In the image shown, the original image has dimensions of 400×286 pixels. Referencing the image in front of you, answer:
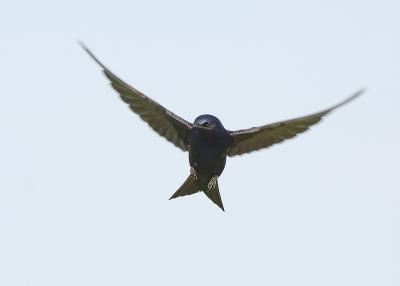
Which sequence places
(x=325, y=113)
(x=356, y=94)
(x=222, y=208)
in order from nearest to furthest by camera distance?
(x=356, y=94) < (x=325, y=113) < (x=222, y=208)

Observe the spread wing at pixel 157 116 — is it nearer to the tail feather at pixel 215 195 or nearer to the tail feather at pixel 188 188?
the tail feather at pixel 188 188

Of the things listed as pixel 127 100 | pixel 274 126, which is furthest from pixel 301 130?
pixel 127 100

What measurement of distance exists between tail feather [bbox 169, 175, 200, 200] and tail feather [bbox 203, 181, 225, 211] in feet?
0.75

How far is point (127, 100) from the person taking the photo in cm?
2339

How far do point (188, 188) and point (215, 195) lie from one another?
557 millimetres

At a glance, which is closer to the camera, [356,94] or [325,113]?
[356,94]

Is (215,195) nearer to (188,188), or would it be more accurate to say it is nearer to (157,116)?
(188,188)

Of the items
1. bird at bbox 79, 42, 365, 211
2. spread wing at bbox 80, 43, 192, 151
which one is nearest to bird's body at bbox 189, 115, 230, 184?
bird at bbox 79, 42, 365, 211

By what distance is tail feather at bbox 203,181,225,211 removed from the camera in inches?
896

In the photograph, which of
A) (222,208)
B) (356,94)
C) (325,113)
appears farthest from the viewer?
(222,208)

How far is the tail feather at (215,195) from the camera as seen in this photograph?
22.8 metres

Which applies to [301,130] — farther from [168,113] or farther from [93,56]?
[93,56]

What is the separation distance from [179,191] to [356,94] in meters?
4.84

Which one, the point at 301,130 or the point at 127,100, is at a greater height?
the point at 127,100
